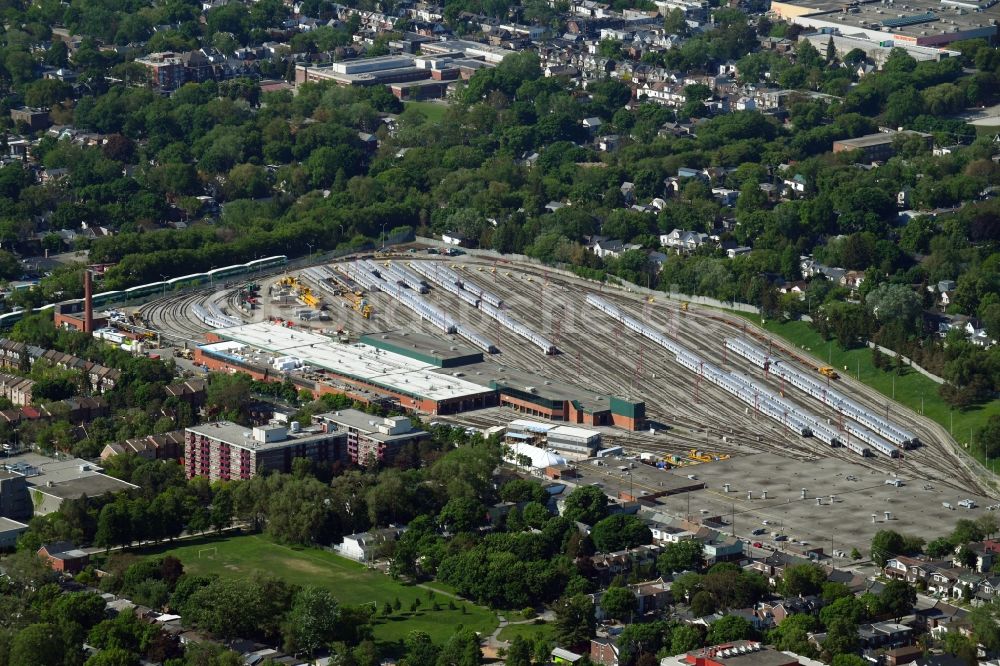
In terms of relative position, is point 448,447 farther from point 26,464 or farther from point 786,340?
point 786,340

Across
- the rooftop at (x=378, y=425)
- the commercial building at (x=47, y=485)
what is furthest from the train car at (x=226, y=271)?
Answer: the commercial building at (x=47, y=485)

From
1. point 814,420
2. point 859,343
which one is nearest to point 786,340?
point 859,343

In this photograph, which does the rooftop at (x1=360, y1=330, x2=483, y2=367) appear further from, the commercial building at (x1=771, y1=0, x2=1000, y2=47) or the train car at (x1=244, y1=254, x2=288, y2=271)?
the commercial building at (x1=771, y1=0, x2=1000, y2=47)

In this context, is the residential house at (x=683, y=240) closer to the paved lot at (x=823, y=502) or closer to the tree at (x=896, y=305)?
the tree at (x=896, y=305)

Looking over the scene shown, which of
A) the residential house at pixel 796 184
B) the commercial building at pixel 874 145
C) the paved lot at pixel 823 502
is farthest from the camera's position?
the commercial building at pixel 874 145

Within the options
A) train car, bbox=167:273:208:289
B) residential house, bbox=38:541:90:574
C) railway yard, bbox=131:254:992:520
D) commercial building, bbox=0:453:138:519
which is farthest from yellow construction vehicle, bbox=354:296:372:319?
residential house, bbox=38:541:90:574
